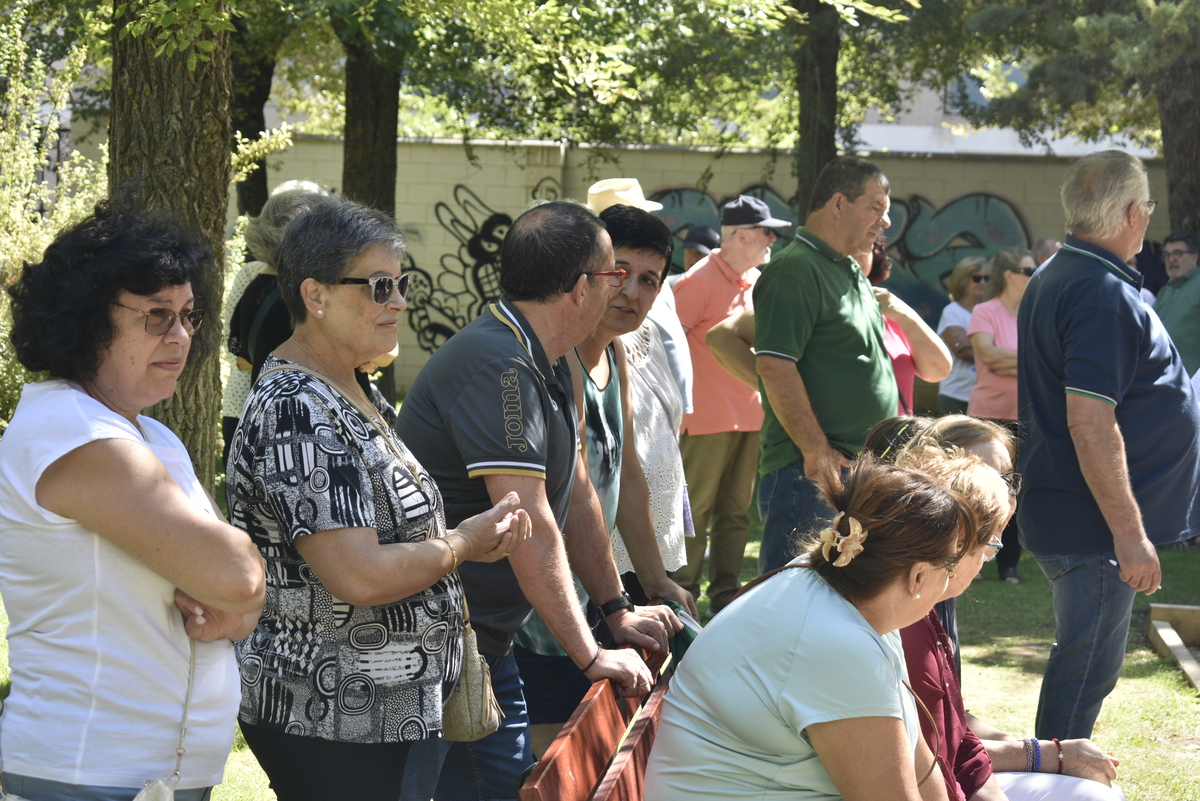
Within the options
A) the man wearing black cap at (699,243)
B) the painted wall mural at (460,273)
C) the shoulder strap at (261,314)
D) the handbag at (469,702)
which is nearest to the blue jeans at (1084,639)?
the handbag at (469,702)

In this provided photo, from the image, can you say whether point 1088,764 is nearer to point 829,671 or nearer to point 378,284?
point 829,671

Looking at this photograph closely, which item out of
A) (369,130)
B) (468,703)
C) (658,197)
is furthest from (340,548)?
(658,197)

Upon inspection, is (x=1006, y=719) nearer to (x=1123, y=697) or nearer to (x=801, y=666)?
(x=1123, y=697)

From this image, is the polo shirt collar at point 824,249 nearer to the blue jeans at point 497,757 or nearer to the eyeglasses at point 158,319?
the blue jeans at point 497,757

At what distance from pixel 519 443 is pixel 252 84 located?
1007cm

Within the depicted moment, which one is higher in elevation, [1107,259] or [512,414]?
[1107,259]

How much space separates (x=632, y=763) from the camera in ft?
7.50

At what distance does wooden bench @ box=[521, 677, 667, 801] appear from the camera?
6.50 ft

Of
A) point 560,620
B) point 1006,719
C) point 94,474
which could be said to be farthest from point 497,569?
point 1006,719

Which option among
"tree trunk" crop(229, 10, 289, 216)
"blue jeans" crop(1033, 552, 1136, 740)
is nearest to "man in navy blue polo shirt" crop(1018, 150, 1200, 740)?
"blue jeans" crop(1033, 552, 1136, 740)

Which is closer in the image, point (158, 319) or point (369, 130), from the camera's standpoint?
point (158, 319)

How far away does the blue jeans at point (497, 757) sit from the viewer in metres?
2.62

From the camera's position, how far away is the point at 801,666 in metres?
1.95

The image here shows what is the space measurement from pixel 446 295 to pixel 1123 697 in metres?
11.2
